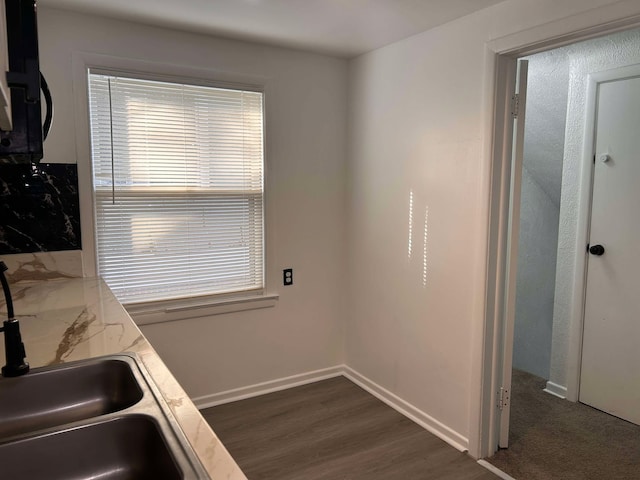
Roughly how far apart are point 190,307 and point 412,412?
159 cm

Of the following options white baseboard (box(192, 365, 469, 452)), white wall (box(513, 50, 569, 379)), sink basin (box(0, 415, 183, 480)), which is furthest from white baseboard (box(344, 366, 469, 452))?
sink basin (box(0, 415, 183, 480))

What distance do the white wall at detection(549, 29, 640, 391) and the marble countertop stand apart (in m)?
2.85

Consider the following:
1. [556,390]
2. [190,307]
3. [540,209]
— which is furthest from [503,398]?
[190,307]

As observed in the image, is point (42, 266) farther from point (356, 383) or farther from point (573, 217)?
point (573, 217)

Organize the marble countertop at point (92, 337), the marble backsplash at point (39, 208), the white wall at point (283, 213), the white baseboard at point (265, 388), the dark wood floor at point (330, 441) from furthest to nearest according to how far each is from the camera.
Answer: the white baseboard at point (265, 388), the white wall at point (283, 213), the dark wood floor at point (330, 441), the marble backsplash at point (39, 208), the marble countertop at point (92, 337)

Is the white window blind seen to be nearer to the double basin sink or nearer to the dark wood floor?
the dark wood floor

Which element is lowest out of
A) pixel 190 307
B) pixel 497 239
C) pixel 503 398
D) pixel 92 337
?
pixel 503 398

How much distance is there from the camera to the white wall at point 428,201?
7.88 ft

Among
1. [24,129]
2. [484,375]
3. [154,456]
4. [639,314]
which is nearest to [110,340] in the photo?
[154,456]

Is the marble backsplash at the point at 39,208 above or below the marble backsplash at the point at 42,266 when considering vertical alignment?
above

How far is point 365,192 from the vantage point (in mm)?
3326

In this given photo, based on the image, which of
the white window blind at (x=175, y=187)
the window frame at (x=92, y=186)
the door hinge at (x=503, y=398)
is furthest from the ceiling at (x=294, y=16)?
the door hinge at (x=503, y=398)

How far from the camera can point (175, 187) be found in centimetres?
289

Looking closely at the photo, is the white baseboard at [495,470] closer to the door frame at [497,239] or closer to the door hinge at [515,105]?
the door frame at [497,239]
